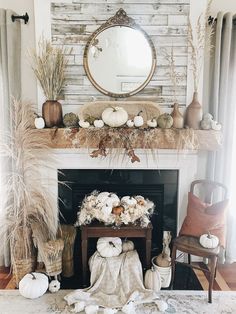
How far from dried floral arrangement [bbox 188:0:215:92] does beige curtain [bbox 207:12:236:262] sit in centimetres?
9

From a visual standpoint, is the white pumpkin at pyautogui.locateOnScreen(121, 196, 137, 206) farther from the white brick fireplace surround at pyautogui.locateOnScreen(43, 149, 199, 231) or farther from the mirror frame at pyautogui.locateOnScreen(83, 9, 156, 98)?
the mirror frame at pyautogui.locateOnScreen(83, 9, 156, 98)

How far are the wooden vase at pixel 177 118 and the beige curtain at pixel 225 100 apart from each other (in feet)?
1.16

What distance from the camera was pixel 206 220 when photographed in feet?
9.36

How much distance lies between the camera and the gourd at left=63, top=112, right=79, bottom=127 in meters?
2.91

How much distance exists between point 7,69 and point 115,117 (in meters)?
1.13

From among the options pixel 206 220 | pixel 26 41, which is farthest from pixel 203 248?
pixel 26 41

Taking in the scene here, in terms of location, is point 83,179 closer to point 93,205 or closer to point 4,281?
point 93,205

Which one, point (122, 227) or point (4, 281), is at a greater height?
point (122, 227)

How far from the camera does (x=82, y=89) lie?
3.08 metres

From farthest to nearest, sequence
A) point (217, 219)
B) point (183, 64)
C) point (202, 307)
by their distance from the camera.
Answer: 1. point (183, 64)
2. point (217, 219)
3. point (202, 307)

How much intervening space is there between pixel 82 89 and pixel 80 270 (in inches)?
69.1

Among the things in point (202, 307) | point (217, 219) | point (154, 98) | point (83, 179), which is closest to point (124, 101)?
point (154, 98)

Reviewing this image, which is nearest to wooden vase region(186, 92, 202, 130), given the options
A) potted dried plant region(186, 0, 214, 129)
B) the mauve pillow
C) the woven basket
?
potted dried plant region(186, 0, 214, 129)

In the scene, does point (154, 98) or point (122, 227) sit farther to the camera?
point (154, 98)
